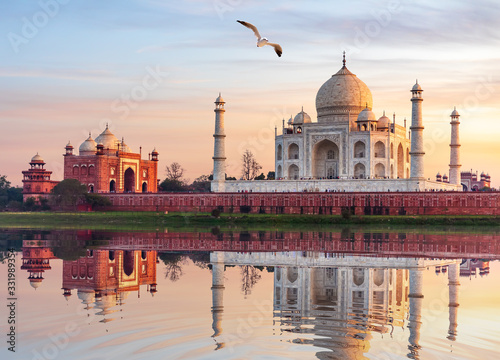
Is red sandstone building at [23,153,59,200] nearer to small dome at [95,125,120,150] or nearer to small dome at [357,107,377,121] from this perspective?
small dome at [95,125,120,150]

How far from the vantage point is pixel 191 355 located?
774cm

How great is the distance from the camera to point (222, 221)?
128 ft

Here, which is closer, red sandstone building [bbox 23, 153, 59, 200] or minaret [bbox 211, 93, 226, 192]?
minaret [bbox 211, 93, 226, 192]

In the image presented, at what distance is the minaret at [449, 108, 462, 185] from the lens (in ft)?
170

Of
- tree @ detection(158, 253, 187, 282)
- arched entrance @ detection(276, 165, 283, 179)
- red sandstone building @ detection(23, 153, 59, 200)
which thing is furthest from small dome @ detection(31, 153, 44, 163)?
tree @ detection(158, 253, 187, 282)

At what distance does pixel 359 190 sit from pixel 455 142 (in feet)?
38.0

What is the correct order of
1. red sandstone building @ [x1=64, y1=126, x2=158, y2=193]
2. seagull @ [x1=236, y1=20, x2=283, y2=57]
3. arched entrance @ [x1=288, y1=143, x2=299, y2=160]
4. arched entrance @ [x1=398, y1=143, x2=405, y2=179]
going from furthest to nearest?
red sandstone building @ [x1=64, y1=126, x2=158, y2=193]
arched entrance @ [x1=398, y1=143, x2=405, y2=179]
arched entrance @ [x1=288, y1=143, x2=299, y2=160]
seagull @ [x1=236, y1=20, x2=283, y2=57]

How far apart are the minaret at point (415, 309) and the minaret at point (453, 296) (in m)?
0.44

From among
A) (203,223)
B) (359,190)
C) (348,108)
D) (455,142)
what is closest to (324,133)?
(348,108)

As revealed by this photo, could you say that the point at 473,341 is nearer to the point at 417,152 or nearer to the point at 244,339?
the point at 244,339

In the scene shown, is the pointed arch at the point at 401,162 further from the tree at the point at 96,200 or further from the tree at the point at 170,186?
the tree at the point at 170,186

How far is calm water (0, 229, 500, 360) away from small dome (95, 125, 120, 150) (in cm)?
4077

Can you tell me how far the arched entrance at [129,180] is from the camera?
60.0m

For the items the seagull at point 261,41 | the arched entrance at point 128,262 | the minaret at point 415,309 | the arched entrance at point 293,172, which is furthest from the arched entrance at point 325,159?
the seagull at point 261,41
